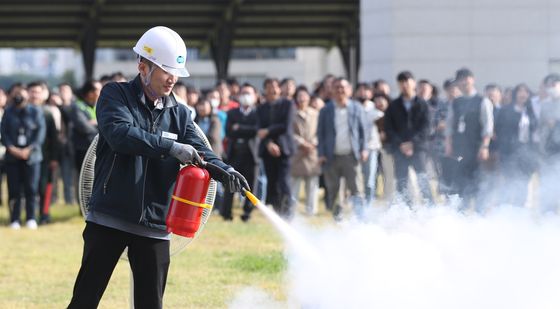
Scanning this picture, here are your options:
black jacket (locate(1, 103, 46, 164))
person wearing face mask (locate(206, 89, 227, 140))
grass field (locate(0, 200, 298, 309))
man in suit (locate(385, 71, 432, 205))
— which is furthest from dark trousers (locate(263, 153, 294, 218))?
black jacket (locate(1, 103, 46, 164))

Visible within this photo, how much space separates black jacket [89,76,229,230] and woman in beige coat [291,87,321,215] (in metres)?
10.3

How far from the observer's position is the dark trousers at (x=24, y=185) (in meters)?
15.6

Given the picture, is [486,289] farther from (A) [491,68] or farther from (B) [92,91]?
(A) [491,68]

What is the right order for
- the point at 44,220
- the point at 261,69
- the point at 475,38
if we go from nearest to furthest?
the point at 44,220, the point at 475,38, the point at 261,69

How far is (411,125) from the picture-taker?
47.8ft

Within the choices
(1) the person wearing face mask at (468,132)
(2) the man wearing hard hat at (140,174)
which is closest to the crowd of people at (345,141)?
(1) the person wearing face mask at (468,132)

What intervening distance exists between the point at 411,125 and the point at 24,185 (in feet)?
17.9

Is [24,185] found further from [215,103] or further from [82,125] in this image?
[215,103]

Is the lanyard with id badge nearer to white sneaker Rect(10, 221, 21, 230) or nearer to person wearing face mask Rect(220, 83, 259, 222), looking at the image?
white sneaker Rect(10, 221, 21, 230)

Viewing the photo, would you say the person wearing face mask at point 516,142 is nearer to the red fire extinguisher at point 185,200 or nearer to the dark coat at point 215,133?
the dark coat at point 215,133

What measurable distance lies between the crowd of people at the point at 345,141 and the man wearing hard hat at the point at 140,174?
7.11m

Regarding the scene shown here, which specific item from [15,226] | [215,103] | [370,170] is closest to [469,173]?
[370,170]

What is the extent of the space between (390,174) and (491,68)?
10543 millimetres

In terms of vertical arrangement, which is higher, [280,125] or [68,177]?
[280,125]
